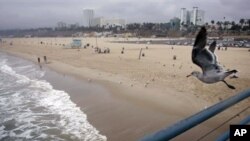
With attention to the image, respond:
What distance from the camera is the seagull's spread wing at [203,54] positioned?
4352mm

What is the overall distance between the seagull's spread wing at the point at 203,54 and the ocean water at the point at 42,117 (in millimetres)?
5582

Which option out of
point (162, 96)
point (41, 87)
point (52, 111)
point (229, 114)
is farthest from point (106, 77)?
point (229, 114)

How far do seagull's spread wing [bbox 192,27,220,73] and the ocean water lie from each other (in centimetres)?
558

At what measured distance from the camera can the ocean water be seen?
9586mm

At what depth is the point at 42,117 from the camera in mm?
11672

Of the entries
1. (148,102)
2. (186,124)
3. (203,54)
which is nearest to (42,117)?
(148,102)

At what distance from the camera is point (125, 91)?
641 inches

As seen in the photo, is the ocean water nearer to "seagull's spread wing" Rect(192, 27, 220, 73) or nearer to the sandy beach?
the sandy beach

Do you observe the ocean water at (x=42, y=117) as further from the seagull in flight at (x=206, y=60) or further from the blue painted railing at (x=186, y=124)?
the blue painted railing at (x=186, y=124)

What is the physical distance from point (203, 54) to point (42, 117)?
8816 millimetres

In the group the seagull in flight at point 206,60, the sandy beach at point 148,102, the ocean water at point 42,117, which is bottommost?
the ocean water at point 42,117

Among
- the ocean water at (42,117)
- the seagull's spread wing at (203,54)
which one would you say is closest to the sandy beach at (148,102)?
the ocean water at (42,117)

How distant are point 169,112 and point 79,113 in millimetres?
3793

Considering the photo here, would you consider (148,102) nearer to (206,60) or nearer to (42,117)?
(42,117)
